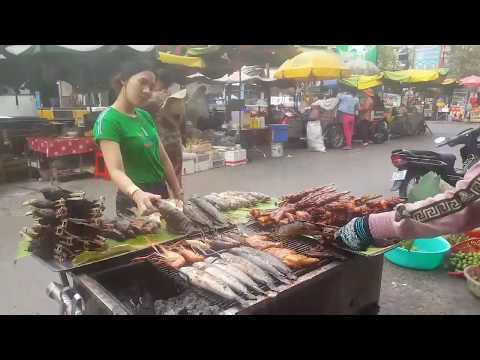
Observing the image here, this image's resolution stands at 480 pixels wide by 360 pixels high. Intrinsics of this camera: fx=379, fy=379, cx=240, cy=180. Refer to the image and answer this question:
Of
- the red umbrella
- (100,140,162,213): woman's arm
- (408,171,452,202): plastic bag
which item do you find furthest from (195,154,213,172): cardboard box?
the red umbrella

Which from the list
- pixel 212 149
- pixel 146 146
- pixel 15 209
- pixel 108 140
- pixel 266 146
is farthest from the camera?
pixel 266 146

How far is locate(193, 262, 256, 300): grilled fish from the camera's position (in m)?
1.95

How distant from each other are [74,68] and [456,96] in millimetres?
3406

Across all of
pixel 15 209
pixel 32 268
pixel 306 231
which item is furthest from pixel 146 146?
pixel 32 268

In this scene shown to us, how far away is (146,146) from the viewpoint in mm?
2750

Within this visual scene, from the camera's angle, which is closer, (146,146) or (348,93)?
(146,146)

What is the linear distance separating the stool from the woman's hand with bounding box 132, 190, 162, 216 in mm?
266

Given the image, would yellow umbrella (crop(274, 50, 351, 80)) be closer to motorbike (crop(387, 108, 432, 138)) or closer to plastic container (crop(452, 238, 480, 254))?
motorbike (crop(387, 108, 432, 138))

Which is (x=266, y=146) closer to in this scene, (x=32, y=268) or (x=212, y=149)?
(x=212, y=149)

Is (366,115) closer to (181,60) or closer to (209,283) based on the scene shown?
(181,60)

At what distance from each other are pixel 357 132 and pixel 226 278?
10.9 ft

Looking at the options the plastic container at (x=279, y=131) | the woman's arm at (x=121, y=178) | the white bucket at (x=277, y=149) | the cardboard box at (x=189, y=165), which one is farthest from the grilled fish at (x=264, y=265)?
the plastic container at (x=279, y=131)

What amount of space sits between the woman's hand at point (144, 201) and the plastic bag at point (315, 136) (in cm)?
288

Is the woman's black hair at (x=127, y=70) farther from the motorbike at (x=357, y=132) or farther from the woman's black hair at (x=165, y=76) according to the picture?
the motorbike at (x=357, y=132)
